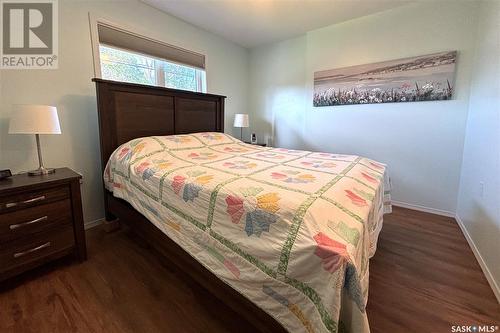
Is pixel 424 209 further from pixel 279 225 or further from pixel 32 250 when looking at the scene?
pixel 32 250

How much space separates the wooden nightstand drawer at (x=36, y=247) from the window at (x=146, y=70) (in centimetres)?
159

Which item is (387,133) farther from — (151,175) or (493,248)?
(151,175)

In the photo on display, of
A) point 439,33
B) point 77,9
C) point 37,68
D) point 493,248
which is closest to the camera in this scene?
point 493,248

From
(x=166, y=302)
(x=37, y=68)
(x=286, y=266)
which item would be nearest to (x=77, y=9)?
(x=37, y=68)

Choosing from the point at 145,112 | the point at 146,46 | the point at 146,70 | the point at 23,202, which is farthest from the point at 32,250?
the point at 146,46

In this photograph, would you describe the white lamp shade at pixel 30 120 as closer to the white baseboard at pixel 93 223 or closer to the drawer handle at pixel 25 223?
the drawer handle at pixel 25 223

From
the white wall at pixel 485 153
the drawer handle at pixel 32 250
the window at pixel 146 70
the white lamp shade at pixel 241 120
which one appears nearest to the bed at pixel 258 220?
the window at pixel 146 70

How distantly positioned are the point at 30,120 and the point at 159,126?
3.62ft

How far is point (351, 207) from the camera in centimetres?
105

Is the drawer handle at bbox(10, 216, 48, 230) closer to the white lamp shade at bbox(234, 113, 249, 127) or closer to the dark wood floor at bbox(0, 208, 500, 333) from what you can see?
the dark wood floor at bbox(0, 208, 500, 333)

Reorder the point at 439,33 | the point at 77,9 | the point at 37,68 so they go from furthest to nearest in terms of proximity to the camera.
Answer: the point at 439,33 < the point at 77,9 < the point at 37,68

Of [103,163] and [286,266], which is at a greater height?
[103,163]

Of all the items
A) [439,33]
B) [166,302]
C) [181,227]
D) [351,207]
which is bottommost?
[166,302]

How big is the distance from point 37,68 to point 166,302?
2186 mm
